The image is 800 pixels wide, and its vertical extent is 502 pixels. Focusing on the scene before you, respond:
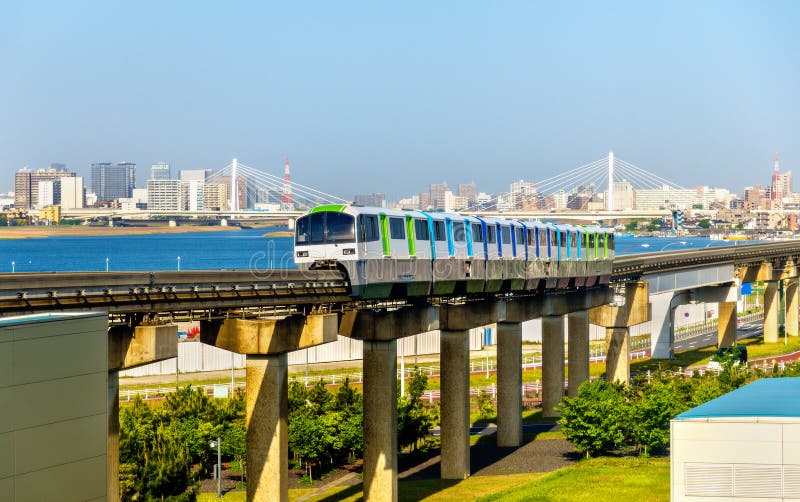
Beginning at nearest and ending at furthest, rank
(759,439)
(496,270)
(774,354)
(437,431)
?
(759,439) → (496,270) → (437,431) → (774,354)

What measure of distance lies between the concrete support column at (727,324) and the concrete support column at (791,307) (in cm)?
1796

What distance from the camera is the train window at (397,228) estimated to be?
5122 cm

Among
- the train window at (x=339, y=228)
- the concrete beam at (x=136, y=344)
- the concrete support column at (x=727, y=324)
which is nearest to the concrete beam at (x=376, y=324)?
the train window at (x=339, y=228)

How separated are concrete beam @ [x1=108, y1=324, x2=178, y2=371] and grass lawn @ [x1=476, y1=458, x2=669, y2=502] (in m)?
17.9

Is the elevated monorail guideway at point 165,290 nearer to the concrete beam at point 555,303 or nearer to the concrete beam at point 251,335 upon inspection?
the concrete beam at point 251,335

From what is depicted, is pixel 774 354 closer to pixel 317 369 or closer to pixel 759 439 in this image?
pixel 317 369

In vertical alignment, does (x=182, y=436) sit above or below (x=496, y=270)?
below

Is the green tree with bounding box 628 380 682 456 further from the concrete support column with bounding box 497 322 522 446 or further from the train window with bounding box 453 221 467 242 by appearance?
the train window with bounding box 453 221 467 242

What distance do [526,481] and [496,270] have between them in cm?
1313

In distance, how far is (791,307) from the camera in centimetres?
13912

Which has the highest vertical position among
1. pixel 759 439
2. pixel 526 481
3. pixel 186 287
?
→ pixel 186 287

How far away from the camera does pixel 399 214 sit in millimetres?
52219

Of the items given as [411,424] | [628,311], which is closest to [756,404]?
[411,424]

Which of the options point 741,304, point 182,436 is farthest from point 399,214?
point 741,304
